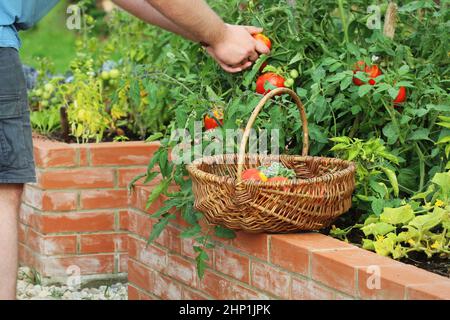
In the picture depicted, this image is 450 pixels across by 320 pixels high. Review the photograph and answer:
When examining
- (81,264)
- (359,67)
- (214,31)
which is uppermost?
(214,31)

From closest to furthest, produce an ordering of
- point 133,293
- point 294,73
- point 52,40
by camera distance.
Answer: point 294,73
point 133,293
point 52,40

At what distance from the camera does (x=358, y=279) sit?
2.50 m

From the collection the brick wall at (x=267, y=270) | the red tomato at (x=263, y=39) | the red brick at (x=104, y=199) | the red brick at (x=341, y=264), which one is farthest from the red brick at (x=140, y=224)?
the red brick at (x=341, y=264)

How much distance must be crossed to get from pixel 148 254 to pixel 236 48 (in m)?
0.88

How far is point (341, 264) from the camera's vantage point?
2.55 metres

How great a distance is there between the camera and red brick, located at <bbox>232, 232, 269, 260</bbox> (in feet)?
9.39

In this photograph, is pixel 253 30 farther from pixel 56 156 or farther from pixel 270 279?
pixel 56 156

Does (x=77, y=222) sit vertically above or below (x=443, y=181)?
below

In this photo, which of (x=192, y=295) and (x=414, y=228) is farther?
(x=192, y=295)

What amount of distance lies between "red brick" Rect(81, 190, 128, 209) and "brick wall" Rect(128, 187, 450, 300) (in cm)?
40

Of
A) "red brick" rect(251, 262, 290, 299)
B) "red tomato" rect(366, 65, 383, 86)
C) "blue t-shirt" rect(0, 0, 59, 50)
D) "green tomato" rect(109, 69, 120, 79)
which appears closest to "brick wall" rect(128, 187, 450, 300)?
"red brick" rect(251, 262, 290, 299)

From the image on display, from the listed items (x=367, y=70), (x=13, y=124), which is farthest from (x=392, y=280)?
(x=13, y=124)

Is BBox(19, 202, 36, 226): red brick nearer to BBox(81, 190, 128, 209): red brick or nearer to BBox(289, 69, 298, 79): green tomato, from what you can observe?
BBox(81, 190, 128, 209): red brick
